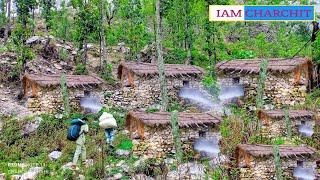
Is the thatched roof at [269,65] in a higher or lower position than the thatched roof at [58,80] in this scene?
higher

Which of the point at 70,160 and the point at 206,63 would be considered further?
the point at 206,63

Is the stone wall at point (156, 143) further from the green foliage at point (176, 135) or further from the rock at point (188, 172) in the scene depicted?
the rock at point (188, 172)

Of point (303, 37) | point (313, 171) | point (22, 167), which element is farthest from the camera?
point (303, 37)

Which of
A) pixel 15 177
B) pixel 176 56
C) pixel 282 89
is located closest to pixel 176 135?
pixel 15 177

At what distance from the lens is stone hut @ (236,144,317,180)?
18.0m

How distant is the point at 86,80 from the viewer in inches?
878

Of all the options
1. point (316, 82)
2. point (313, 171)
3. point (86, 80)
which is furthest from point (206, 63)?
point (313, 171)

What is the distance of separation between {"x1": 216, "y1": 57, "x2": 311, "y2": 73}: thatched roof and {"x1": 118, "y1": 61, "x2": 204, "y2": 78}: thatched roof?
1.35 m

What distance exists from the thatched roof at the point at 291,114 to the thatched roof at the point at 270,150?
8.16 feet

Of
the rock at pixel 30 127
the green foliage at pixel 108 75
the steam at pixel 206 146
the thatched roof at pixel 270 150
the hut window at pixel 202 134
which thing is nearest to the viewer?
the thatched roof at pixel 270 150

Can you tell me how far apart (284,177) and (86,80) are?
927cm

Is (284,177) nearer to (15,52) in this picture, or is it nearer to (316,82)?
(316,82)

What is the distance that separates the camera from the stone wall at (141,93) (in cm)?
2306

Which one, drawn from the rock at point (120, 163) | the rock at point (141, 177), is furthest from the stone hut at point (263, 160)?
the rock at point (120, 163)
